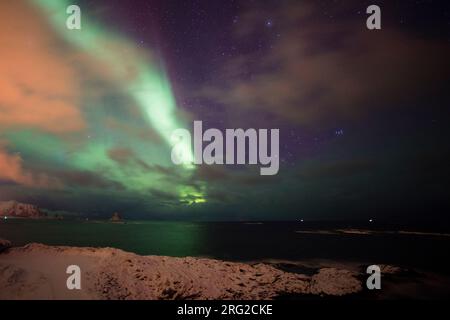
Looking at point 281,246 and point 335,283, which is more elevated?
point 335,283

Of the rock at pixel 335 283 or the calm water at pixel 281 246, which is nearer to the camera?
the rock at pixel 335 283

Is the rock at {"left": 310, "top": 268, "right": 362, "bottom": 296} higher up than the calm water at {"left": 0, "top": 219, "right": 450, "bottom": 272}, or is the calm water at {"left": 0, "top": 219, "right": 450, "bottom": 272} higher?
the rock at {"left": 310, "top": 268, "right": 362, "bottom": 296}

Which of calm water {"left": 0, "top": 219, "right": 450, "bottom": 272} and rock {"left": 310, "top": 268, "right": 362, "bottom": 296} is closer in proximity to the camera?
rock {"left": 310, "top": 268, "right": 362, "bottom": 296}

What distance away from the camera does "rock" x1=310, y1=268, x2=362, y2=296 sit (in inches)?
727

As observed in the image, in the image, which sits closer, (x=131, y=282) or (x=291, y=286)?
(x=131, y=282)

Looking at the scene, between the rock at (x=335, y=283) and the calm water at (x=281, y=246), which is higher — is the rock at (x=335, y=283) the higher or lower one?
the higher one

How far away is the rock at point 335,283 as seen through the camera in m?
18.5

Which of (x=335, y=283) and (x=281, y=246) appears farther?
(x=281, y=246)

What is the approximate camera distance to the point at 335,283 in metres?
20.0
